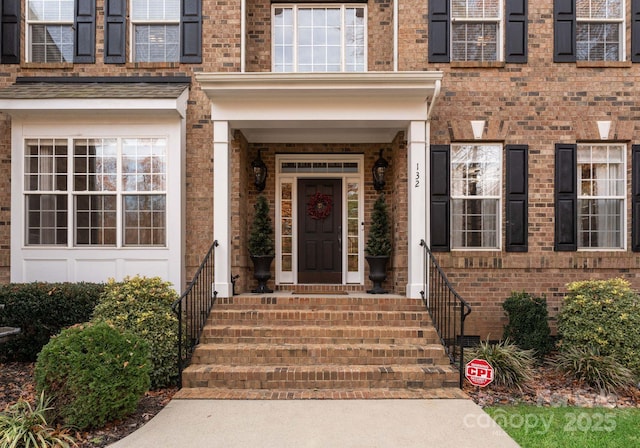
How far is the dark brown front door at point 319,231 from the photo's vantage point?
803 centimetres

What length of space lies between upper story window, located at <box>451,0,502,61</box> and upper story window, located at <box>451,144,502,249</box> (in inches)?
60.6

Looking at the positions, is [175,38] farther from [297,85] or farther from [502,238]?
[502,238]

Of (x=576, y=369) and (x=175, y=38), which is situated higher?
(x=175, y=38)

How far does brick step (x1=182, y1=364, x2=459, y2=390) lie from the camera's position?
5.07 metres

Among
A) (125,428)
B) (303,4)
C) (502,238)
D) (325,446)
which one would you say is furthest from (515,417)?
(303,4)

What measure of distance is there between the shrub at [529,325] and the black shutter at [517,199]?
96cm

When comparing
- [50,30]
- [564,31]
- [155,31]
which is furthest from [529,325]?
[50,30]

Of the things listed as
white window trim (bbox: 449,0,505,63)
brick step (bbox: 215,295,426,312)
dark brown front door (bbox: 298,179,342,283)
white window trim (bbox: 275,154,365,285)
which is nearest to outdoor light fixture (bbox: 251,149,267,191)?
white window trim (bbox: 275,154,365,285)

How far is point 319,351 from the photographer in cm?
544

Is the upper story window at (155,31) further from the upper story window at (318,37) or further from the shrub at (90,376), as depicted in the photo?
the shrub at (90,376)

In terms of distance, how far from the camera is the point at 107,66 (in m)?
7.12

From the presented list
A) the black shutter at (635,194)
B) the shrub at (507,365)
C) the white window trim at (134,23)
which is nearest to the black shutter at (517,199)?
the black shutter at (635,194)

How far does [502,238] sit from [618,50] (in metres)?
3.69

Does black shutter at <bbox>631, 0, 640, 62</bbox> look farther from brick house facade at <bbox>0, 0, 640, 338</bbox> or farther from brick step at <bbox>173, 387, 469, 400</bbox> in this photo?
brick step at <bbox>173, 387, 469, 400</bbox>
